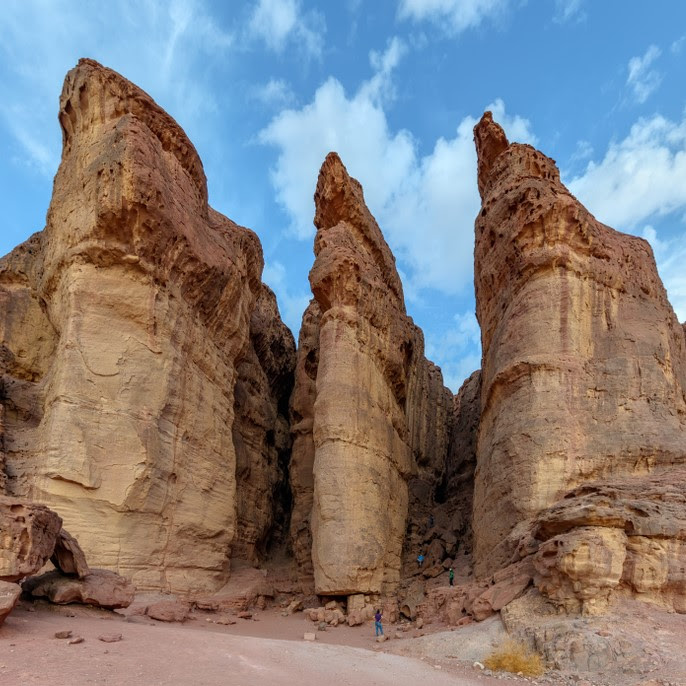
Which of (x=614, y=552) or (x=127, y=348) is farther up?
(x=127, y=348)

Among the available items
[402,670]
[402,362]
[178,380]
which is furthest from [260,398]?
[402,670]

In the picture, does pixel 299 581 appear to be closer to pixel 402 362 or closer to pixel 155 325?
pixel 402 362

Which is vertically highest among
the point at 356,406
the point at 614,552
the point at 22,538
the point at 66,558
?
the point at 356,406

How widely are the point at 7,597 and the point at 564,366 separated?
15837 millimetres

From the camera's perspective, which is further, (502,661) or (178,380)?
(178,380)

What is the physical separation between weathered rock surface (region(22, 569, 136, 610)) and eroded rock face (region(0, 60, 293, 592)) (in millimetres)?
2959

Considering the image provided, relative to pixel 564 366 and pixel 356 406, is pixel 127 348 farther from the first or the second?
pixel 564 366

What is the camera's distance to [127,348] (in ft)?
62.5

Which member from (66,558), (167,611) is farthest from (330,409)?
(66,558)

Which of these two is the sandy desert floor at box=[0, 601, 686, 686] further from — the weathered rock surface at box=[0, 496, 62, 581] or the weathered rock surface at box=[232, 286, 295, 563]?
the weathered rock surface at box=[232, 286, 295, 563]

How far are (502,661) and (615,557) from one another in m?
3.42

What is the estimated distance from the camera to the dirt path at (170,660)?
26.1ft

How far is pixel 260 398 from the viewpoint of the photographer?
30141mm

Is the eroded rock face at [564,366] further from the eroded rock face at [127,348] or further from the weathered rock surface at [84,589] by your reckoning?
the weathered rock surface at [84,589]
